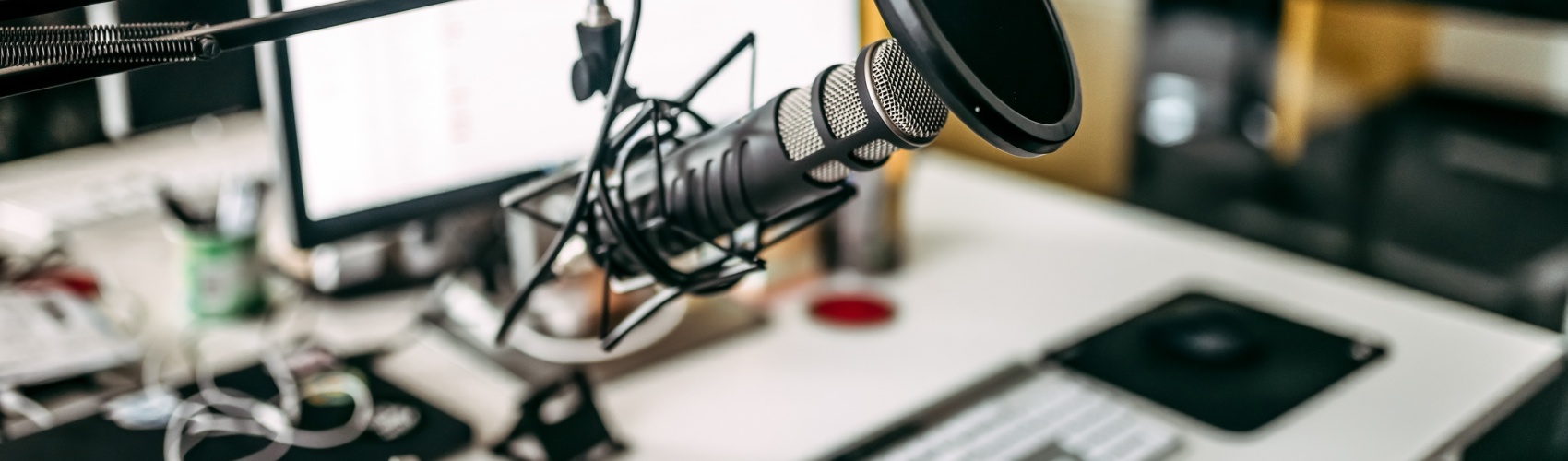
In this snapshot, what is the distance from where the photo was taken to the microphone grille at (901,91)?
0.54 meters

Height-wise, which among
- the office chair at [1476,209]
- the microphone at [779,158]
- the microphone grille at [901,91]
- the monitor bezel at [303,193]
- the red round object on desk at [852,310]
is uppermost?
the microphone grille at [901,91]

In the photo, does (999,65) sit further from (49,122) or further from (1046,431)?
(49,122)

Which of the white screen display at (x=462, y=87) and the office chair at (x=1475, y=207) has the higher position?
the white screen display at (x=462, y=87)

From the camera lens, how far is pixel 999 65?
520mm

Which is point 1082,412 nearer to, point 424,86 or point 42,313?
point 424,86

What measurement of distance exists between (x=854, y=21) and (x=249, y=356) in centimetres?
58

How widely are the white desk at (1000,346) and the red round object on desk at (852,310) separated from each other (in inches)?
0.5

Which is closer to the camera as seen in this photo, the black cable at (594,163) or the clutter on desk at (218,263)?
the black cable at (594,163)

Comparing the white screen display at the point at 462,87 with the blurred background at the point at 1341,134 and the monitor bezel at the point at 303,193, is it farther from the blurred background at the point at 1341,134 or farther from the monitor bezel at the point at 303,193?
the blurred background at the point at 1341,134

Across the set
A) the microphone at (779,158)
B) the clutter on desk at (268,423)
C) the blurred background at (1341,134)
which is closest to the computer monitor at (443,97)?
the clutter on desk at (268,423)

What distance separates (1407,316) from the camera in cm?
114

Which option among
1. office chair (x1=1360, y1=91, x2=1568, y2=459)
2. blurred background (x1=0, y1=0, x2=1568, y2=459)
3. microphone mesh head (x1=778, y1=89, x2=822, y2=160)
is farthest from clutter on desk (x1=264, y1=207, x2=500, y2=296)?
office chair (x1=1360, y1=91, x2=1568, y2=459)

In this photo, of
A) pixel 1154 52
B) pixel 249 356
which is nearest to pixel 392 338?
pixel 249 356

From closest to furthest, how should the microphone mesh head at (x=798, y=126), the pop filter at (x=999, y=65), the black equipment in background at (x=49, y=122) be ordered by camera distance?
the pop filter at (x=999, y=65) < the microphone mesh head at (x=798, y=126) < the black equipment in background at (x=49, y=122)
